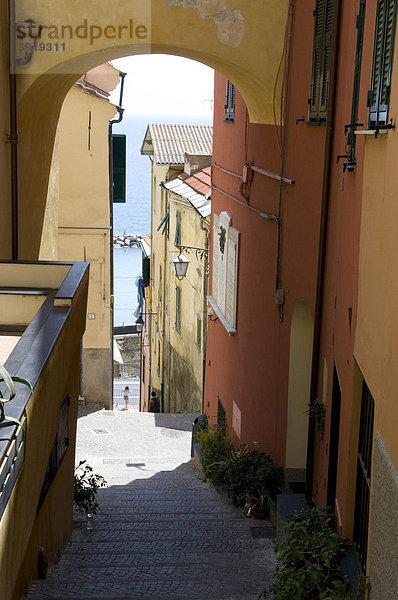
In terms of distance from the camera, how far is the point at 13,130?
10227mm

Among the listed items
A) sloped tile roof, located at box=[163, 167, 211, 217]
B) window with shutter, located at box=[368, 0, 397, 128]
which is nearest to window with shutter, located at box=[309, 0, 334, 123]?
window with shutter, located at box=[368, 0, 397, 128]

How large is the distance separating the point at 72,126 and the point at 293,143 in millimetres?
12007

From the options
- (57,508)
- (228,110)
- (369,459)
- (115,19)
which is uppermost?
(115,19)

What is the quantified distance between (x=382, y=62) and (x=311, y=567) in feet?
11.1

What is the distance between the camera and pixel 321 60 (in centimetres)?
802

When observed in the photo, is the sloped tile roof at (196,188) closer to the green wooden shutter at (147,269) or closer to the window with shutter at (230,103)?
the window with shutter at (230,103)

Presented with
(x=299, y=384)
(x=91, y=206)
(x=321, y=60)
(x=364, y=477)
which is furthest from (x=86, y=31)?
(x=91, y=206)

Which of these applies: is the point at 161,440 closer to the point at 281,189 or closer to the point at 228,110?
the point at 228,110

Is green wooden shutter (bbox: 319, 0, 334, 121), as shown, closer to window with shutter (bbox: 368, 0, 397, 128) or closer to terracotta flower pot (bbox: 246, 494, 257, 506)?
window with shutter (bbox: 368, 0, 397, 128)

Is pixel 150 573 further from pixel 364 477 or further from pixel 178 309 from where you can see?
pixel 178 309

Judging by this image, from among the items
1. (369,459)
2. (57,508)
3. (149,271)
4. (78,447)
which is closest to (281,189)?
(57,508)

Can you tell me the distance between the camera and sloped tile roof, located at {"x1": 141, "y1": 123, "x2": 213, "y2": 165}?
77.7 ft

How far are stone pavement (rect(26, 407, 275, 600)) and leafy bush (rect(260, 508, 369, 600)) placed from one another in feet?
2.99

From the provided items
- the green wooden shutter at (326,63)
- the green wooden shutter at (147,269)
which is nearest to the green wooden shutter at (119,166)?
the green wooden shutter at (147,269)
